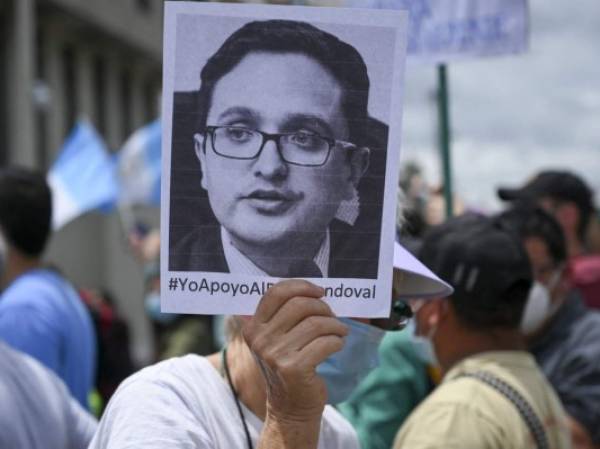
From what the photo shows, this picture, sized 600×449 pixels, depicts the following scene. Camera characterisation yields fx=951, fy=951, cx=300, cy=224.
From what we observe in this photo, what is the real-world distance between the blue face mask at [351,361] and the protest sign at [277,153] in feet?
1.53

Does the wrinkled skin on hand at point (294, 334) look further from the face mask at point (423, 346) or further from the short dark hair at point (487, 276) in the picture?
the face mask at point (423, 346)

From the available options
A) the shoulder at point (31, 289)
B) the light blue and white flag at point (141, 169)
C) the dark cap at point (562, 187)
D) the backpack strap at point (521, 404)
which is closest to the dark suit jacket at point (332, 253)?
the backpack strap at point (521, 404)

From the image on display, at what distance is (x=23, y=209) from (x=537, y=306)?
2145 mm

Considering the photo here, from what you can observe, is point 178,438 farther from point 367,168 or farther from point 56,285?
point 56,285

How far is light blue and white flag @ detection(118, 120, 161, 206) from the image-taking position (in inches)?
374

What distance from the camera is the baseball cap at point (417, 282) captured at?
205 centimetres

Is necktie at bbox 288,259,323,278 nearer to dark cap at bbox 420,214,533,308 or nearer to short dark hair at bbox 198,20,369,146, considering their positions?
short dark hair at bbox 198,20,369,146

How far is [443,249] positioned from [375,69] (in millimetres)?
1333

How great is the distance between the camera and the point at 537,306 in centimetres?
362

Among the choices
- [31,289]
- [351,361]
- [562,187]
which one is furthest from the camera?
[562,187]

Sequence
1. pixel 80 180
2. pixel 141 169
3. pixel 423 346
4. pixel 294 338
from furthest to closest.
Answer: pixel 141 169 < pixel 80 180 < pixel 423 346 < pixel 294 338

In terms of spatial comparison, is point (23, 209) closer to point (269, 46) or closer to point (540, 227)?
point (540, 227)

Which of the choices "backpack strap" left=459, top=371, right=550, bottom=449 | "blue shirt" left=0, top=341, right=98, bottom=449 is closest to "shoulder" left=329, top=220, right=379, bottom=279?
"backpack strap" left=459, top=371, right=550, bottom=449

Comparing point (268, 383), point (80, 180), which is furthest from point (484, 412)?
point (80, 180)
